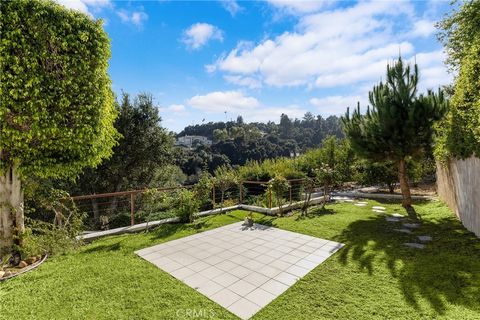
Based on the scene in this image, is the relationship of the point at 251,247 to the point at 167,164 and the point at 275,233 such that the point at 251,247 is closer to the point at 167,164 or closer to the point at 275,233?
the point at 275,233

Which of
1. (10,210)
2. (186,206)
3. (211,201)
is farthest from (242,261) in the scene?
(211,201)

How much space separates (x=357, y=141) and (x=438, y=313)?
6487 millimetres

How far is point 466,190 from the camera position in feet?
19.2

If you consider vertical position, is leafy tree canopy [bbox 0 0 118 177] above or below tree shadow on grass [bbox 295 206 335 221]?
above

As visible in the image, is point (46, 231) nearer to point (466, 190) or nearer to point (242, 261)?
point (242, 261)

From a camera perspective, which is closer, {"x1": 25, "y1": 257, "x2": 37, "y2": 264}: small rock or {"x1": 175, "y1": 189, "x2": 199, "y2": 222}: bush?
{"x1": 25, "y1": 257, "x2": 37, "y2": 264}: small rock

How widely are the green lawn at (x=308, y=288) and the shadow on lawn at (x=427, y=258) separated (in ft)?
0.04

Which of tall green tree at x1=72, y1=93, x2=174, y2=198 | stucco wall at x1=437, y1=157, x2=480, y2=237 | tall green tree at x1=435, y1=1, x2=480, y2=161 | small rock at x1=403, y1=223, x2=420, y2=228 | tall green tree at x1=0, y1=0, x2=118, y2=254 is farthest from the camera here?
tall green tree at x1=72, y1=93, x2=174, y2=198

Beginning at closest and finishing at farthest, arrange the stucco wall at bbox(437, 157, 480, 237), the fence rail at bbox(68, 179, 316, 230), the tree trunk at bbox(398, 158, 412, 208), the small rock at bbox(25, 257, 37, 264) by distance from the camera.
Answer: the small rock at bbox(25, 257, 37, 264), the stucco wall at bbox(437, 157, 480, 237), the fence rail at bbox(68, 179, 316, 230), the tree trunk at bbox(398, 158, 412, 208)

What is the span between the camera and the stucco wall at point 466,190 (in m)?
5.21

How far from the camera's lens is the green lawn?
288cm

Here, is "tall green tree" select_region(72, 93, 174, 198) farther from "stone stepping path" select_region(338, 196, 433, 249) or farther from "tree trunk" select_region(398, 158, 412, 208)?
"tree trunk" select_region(398, 158, 412, 208)

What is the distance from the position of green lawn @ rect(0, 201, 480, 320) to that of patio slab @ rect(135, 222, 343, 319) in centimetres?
17

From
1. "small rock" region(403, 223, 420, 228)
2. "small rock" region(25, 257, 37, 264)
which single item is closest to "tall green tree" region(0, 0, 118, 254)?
"small rock" region(25, 257, 37, 264)
